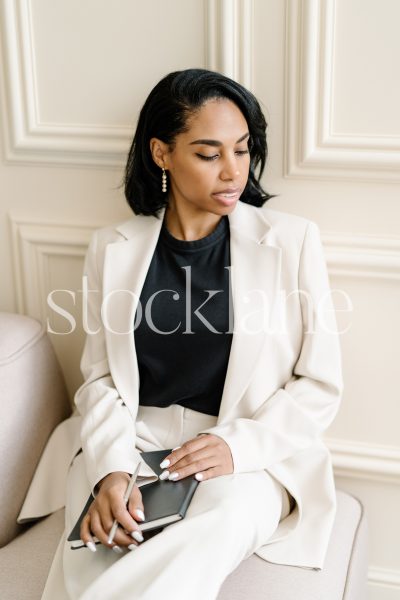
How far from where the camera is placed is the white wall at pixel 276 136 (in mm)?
1653

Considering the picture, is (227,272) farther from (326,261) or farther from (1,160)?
(1,160)

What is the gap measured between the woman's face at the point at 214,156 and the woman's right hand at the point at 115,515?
1.92 ft

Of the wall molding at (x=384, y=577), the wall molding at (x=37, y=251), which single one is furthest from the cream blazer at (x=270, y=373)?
the wall molding at (x=384, y=577)

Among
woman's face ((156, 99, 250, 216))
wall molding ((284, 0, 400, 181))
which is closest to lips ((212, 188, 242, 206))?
woman's face ((156, 99, 250, 216))

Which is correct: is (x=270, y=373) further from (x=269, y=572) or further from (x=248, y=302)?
(x=269, y=572)

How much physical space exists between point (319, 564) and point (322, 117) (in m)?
0.91

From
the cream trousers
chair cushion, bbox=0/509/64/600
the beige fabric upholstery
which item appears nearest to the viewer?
the cream trousers

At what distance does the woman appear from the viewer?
61.1 inches

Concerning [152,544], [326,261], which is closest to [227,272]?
[326,261]

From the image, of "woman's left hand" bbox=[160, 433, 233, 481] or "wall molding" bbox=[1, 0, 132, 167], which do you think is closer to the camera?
"woman's left hand" bbox=[160, 433, 233, 481]

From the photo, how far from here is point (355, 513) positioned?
5.89 feet

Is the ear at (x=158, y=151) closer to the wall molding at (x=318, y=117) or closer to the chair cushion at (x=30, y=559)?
the wall molding at (x=318, y=117)

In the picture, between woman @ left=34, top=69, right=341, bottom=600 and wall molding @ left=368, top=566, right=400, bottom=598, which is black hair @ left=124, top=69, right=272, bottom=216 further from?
wall molding @ left=368, top=566, right=400, bottom=598

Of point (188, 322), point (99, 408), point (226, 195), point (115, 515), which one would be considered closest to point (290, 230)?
point (226, 195)
